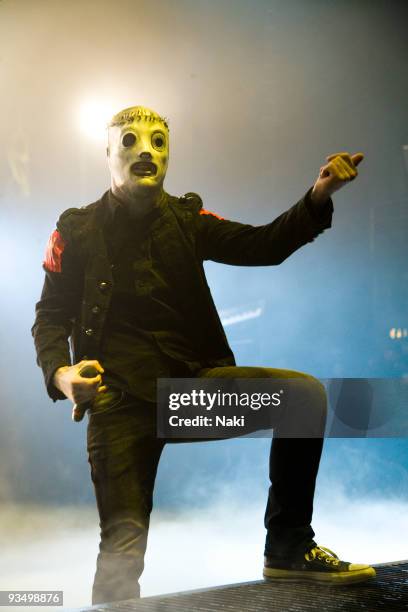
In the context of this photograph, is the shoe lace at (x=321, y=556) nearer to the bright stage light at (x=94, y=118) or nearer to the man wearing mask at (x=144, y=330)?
the man wearing mask at (x=144, y=330)

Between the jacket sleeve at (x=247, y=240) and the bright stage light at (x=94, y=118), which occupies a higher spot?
the bright stage light at (x=94, y=118)

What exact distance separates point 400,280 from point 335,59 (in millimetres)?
903

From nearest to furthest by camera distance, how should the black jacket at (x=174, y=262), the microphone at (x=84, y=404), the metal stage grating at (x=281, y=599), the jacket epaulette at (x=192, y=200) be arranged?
the metal stage grating at (x=281, y=599), the microphone at (x=84, y=404), the black jacket at (x=174, y=262), the jacket epaulette at (x=192, y=200)

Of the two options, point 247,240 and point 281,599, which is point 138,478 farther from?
point 247,240

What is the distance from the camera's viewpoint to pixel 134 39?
247 centimetres

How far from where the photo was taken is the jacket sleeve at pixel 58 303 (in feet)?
7.01

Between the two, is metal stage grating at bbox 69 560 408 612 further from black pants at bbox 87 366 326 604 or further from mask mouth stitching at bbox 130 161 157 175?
mask mouth stitching at bbox 130 161 157 175

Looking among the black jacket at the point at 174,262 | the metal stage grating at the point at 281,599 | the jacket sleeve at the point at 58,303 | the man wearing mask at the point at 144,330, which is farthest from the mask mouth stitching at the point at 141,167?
the metal stage grating at the point at 281,599

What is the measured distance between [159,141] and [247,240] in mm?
437

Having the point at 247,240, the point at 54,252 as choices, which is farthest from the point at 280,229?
the point at 54,252

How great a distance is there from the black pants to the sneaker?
39 millimetres

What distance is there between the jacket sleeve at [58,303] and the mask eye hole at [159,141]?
422mm

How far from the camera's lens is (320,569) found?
6.84 feet

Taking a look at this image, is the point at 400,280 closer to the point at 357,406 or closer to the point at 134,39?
the point at 357,406
